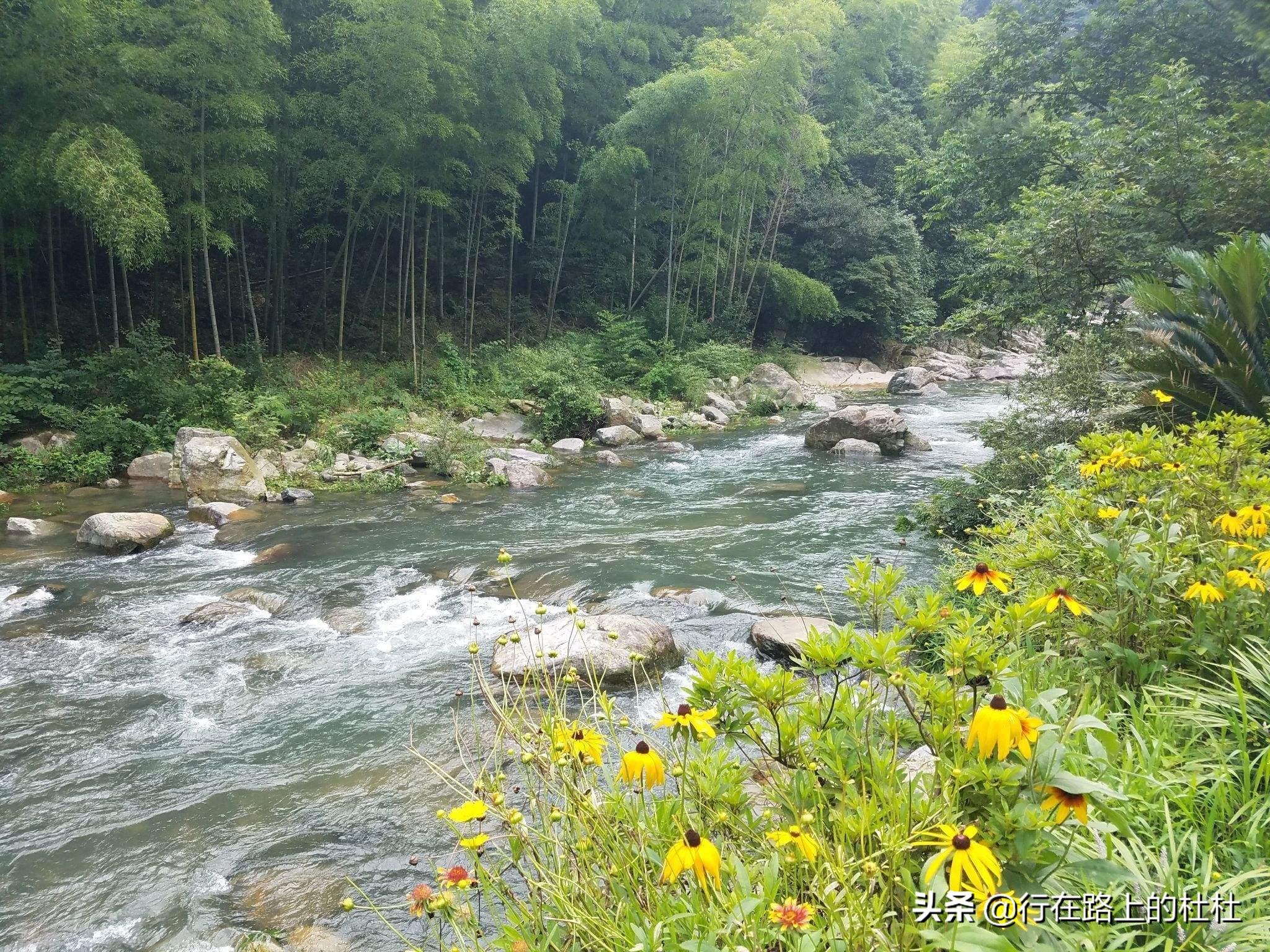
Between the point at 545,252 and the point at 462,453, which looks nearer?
the point at 462,453

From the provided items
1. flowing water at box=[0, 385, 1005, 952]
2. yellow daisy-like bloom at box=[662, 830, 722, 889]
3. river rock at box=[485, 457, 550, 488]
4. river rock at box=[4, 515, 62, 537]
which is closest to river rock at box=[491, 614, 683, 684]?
flowing water at box=[0, 385, 1005, 952]

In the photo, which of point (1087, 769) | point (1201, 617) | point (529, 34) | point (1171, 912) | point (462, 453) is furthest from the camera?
point (529, 34)

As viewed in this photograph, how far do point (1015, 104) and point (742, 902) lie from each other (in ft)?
41.0

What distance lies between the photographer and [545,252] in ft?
65.1

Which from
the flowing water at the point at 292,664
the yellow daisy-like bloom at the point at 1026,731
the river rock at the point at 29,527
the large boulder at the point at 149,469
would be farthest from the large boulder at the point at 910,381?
the yellow daisy-like bloom at the point at 1026,731

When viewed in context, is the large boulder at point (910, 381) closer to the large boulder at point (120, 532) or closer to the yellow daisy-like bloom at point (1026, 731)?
the large boulder at point (120, 532)

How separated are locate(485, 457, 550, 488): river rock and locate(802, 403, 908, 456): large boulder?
470 centimetres

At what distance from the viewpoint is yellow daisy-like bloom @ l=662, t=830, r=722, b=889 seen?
1.10m

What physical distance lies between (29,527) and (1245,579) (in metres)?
9.47

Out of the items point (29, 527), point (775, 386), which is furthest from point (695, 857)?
point (775, 386)

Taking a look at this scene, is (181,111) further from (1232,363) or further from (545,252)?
(1232,363)

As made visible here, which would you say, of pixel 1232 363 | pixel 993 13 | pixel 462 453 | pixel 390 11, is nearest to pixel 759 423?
pixel 462 453

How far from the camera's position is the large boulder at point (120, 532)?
6.97 meters

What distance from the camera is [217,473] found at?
930 centimetres
